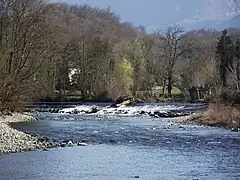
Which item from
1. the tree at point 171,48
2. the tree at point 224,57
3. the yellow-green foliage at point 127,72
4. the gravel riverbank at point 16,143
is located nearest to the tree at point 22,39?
the gravel riverbank at point 16,143

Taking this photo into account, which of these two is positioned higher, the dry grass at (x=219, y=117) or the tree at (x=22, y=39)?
the tree at (x=22, y=39)

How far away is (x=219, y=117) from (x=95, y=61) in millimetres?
41204

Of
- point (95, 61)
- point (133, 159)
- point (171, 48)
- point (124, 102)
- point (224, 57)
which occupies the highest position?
point (171, 48)

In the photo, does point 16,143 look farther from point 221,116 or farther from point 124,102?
point 124,102

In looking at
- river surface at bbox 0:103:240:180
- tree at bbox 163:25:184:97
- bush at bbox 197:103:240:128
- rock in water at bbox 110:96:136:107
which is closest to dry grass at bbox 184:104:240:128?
bush at bbox 197:103:240:128

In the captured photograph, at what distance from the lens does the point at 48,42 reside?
5250 cm

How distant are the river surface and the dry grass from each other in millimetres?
7793

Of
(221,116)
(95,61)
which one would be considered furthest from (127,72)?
(221,116)

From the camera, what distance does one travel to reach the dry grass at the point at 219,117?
4190 centimetres

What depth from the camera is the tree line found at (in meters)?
50.8

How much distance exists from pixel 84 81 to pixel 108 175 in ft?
211

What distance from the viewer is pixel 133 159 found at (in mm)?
23359

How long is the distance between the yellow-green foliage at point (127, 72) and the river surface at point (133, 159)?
44522 millimetres

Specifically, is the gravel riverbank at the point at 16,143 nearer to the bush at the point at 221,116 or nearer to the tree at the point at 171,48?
the bush at the point at 221,116
